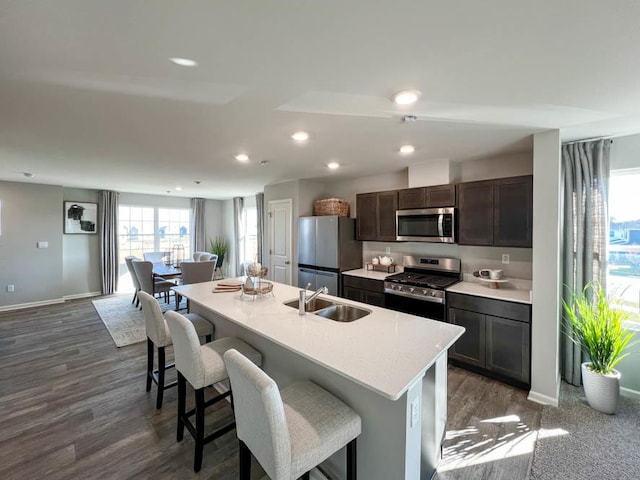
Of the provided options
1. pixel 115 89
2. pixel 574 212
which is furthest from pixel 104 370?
pixel 574 212

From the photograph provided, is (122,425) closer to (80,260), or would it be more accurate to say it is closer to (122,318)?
(122,318)

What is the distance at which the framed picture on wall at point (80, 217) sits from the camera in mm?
5879

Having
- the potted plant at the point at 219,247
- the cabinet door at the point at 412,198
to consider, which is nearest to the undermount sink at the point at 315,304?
the cabinet door at the point at 412,198

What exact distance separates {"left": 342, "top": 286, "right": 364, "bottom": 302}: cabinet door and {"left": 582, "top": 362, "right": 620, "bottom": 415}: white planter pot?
236 centimetres

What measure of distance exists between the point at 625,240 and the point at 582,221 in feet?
1.41

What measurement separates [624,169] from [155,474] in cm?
452

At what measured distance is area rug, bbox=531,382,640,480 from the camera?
5.79ft

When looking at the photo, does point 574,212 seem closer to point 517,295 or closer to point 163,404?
point 517,295

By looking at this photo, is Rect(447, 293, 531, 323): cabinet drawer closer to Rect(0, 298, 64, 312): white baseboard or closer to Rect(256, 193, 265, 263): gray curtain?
Rect(256, 193, 265, 263): gray curtain

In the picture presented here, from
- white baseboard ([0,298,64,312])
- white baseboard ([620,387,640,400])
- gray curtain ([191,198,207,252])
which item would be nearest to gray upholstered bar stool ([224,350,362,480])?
white baseboard ([620,387,640,400])

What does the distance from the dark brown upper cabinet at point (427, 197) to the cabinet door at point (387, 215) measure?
0.11m

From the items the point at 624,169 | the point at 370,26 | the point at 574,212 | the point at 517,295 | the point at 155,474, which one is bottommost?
the point at 155,474

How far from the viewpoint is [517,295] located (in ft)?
9.13

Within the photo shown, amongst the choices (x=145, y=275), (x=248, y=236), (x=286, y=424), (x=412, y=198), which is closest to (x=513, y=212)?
(x=412, y=198)
